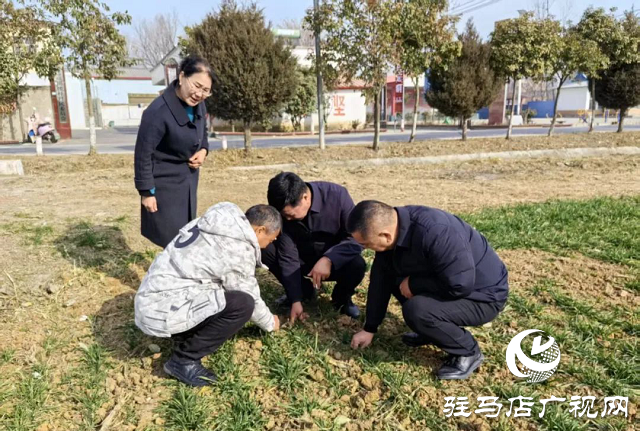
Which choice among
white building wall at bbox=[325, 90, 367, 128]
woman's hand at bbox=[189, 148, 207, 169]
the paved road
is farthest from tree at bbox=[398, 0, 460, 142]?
white building wall at bbox=[325, 90, 367, 128]

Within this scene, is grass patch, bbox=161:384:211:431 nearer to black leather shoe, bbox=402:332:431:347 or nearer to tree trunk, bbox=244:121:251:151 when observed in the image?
black leather shoe, bbox=402:332:431:347

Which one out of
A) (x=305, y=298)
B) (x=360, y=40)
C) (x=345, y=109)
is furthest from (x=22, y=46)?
(x=345, y=109)

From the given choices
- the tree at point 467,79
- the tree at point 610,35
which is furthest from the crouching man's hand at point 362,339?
the tree at point 610,35

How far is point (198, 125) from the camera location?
11.4 feet

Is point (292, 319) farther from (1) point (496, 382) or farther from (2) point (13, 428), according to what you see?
(2) point (13, 428)

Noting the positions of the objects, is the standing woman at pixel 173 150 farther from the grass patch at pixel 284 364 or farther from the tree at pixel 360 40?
the tree at pixel 360 40

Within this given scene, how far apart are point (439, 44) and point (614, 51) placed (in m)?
8.07

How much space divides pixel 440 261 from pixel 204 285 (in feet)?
4.00

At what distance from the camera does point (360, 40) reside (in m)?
11.4

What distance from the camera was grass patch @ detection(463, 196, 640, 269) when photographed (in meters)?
4.44

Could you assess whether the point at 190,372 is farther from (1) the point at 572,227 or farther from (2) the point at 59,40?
(2) the point at 59,40

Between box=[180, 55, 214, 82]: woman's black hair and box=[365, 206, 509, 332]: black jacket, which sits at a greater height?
box=[180, 55, 214, 82]: woman's black hair

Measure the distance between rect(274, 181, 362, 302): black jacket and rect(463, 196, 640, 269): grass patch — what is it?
2050 millimetres

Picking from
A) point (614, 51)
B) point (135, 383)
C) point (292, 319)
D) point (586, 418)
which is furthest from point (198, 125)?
point (614, 51)
